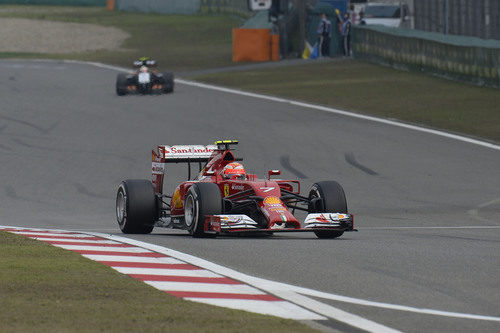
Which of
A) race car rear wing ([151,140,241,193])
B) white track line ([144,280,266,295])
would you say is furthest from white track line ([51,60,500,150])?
white track line ([144,280,266,295])

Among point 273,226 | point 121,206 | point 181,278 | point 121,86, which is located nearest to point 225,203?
point 273,226

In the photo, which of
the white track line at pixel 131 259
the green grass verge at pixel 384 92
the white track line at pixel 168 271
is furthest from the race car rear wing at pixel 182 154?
the green grass verge at pixel 384 92

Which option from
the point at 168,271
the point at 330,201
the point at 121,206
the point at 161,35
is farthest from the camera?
the point at 161,35

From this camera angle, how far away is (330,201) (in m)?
14.5

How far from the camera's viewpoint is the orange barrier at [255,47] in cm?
5169

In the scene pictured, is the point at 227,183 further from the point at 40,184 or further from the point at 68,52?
the point at 68,52

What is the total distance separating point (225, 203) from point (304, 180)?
7.73 metres

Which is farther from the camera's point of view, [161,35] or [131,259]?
[161,35]

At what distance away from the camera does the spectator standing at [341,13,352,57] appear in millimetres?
50156

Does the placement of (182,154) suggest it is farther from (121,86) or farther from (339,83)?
(339,83)

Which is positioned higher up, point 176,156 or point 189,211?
point 176,156

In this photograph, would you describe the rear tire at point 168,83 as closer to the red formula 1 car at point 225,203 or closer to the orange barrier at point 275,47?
the orange barrier at point 275,47

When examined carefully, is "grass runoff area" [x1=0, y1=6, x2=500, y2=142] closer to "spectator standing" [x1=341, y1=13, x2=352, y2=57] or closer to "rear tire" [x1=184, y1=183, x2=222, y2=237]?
"spectator standing" [x1=341, y1=13, x2=352, y2=57]

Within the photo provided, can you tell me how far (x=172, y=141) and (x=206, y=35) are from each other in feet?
138
